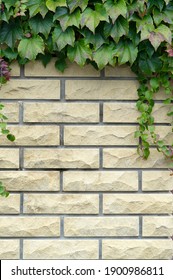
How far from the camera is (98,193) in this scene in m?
2.38

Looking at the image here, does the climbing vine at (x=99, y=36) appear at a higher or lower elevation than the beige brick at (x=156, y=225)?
higher

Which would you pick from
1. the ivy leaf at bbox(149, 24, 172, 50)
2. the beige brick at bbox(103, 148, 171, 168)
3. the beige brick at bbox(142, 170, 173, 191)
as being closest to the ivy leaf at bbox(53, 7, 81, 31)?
the ivy leaf at bbox(149, 24, 172, 50)

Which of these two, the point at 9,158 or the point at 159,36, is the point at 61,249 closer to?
the point at 9,158

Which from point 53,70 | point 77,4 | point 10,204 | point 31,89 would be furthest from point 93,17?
point 10,204

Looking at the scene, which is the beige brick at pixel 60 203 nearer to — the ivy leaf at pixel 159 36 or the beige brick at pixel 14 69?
the beige brick at pixel 14 69

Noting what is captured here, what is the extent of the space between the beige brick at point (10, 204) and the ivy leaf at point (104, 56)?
2.41 feet

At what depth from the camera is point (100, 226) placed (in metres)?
2.39

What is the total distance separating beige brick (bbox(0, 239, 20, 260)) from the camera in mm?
2385

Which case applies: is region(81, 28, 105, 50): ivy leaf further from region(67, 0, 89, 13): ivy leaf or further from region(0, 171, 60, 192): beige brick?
region(0, 171, 60, 192): beige brick

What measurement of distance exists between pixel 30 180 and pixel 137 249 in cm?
61

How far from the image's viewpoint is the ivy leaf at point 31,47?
7.37ft

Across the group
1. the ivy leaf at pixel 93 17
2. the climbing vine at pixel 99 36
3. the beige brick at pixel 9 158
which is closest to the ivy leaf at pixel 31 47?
the climbing vine at pixel 99 36

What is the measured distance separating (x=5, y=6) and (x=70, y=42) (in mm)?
329

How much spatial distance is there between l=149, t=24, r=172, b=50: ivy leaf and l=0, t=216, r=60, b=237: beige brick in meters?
0.94
